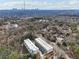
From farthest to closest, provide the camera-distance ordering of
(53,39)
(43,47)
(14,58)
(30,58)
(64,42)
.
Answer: (53,39), (64,42), (43,47), (30,58), (14,58)

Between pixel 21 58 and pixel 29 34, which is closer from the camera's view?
pixel 21 58

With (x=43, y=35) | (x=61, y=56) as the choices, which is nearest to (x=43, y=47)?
(x=61, y=56)

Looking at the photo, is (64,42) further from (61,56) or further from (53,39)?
(61,56)

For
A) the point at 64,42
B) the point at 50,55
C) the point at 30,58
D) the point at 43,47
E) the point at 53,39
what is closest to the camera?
the point at 30,58

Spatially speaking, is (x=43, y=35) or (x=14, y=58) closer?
(x=14, y=58)

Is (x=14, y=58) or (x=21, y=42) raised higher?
(x=14, y=58)

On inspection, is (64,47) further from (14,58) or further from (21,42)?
(14,58)

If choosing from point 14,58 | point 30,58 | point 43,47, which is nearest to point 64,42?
point 43,47

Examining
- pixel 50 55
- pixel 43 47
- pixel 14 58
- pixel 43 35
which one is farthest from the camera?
pixel 43 35

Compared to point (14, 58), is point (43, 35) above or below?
below

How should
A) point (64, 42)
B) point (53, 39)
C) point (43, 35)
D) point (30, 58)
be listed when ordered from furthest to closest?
point (43, 35) → point (53, 39) → point (64, 42) → point (30, 58)
